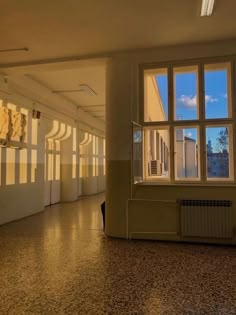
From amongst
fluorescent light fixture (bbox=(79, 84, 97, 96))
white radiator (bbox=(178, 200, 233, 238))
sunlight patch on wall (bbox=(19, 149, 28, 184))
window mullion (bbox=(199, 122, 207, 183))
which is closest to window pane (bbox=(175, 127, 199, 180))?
window mullion (bbox=(199, 122, 207, 183))

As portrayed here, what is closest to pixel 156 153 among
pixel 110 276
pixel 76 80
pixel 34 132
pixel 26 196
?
pixel 110 276

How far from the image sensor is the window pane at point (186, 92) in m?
5.07

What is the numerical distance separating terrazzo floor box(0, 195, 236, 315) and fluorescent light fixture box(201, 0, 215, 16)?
340cm

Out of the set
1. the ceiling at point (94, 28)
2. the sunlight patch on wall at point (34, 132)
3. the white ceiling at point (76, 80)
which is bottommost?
the sunlight patch on wall at point (34, 132)

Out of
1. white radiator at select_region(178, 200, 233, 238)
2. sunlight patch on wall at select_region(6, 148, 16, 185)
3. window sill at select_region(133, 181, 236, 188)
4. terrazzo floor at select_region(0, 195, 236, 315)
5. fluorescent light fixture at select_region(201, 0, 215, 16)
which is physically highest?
fluorescent light fixture at select_region(201, 0, 215, 16)

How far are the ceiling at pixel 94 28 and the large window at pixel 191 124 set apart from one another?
0.63m

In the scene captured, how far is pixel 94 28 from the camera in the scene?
4.30m

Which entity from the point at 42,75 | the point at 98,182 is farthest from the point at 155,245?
the point at 98,182

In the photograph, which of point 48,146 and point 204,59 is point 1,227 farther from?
point 204,59

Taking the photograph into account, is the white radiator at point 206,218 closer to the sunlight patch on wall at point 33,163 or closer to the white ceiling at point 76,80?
the white ceiling at point 76,80

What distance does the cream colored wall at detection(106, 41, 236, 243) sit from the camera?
4938 millimetres

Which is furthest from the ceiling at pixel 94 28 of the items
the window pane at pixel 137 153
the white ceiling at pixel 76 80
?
the window pane at pixel 137 153

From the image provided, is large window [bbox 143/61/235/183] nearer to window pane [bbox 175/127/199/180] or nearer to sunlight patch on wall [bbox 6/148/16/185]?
window pane [bbox 175/127/199/180]

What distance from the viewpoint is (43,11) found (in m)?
3.84
